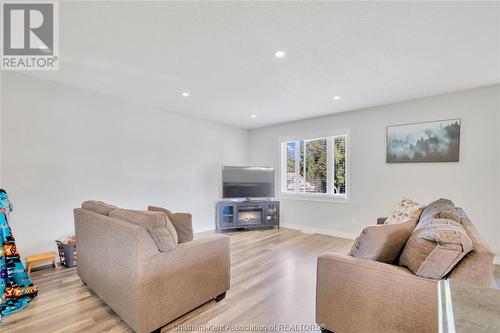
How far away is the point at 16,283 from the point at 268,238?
3.49 m

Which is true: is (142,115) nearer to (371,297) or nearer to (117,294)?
(117,294)

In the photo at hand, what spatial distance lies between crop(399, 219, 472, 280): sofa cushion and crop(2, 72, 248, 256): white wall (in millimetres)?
3940

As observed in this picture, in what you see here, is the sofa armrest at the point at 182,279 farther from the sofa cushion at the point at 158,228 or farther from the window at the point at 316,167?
the window at the point at 316,167

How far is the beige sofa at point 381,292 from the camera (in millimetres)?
1280

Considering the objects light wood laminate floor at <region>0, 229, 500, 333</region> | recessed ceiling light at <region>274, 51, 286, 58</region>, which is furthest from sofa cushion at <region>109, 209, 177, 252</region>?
recessed ceiling light at <region>274, 51, 286, 58</region>

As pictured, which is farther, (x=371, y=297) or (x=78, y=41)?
(x=78, y=41)

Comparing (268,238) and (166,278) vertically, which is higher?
(166,278)

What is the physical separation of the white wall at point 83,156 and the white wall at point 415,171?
8.30ft

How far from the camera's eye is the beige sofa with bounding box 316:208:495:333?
1280 millimetres

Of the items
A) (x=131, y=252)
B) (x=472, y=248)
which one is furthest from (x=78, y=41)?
(x=472, y=248)

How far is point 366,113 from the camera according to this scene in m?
4.36

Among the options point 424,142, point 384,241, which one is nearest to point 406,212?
point 384,241

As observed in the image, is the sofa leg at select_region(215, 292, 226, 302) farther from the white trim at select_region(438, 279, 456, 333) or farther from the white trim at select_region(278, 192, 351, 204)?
the white trim at select_region(278, 192, 351, 204)

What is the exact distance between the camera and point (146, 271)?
1692 millimetres
